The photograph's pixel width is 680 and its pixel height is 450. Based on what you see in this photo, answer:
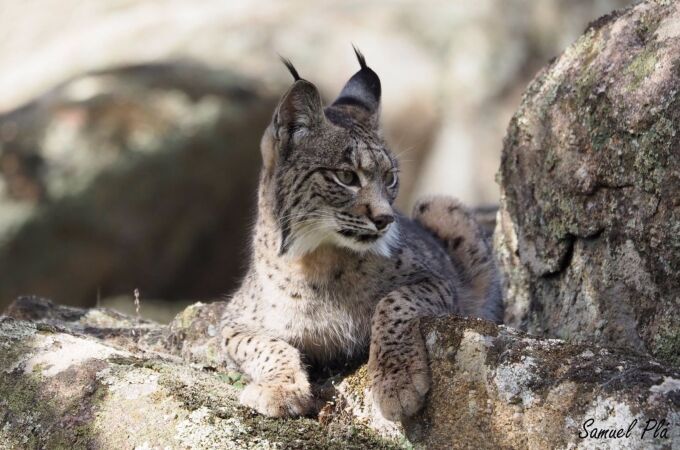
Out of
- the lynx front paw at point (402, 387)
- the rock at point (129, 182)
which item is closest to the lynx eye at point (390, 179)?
the lynx front paw at point (402, 387)

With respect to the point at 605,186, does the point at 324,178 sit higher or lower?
lower

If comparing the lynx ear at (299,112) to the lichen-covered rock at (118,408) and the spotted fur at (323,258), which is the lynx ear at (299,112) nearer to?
the spotted fur at (323,258)

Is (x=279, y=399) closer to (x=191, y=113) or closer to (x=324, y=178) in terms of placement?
(x=324, y=178)

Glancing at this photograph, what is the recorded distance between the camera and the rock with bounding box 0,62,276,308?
14.7 m

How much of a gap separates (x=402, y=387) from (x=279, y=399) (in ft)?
2.17

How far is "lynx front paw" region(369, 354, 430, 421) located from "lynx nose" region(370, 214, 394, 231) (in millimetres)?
829

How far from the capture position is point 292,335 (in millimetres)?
5445

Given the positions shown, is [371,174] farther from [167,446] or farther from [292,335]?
[167,446]

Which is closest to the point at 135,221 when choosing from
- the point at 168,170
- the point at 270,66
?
the point at 168,170

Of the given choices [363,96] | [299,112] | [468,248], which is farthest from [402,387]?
[468,248]

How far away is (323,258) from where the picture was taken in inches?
213

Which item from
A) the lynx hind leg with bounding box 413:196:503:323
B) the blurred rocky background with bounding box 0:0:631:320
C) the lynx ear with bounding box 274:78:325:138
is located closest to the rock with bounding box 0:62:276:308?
the blurred rocky background with bounding box 0:0:631:320

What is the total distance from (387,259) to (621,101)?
160 centimetres

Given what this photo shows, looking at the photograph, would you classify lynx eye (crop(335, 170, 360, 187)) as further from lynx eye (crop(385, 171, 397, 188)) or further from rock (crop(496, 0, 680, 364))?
rock (crop(496, 0, 680, 364))
